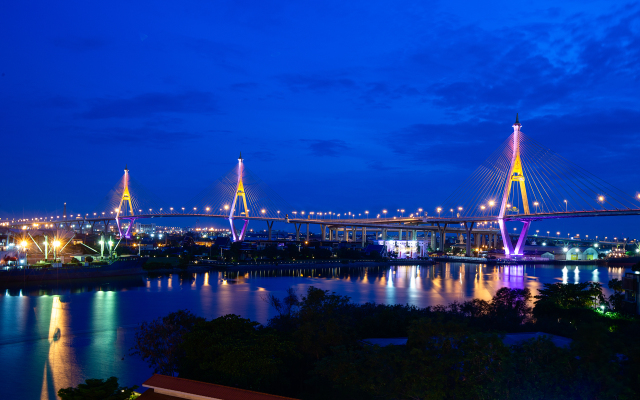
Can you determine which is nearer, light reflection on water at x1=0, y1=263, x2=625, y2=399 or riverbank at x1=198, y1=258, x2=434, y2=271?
light reflection on water at x1=0, y1=263, x2=625, y2=399

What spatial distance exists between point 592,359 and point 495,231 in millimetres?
35759

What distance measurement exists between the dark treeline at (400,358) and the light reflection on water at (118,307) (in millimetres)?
1126

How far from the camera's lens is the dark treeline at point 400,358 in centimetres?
280

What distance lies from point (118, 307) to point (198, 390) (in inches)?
267

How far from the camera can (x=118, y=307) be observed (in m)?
9.19

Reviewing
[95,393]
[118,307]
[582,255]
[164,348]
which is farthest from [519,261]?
[95,393]

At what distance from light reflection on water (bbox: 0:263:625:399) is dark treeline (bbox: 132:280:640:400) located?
1126 millimetres

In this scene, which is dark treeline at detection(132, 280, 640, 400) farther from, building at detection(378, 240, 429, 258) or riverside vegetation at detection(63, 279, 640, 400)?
building at detection(378, 240, 429, 258)

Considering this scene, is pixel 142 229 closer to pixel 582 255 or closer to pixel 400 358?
pixel 582 255

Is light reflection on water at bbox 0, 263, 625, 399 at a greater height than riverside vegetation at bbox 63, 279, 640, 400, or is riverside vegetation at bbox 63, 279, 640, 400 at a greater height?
riverside vegetation at bbox 63, 279, 640, 400

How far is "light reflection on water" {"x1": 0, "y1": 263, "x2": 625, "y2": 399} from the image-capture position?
5.04m

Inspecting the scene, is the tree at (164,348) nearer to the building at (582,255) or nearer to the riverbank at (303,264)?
the riverbank at (303,264)

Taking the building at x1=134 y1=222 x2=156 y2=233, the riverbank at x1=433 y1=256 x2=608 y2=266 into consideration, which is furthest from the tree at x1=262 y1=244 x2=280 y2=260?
the building at x1=134 y1=222 x2=156 y2=233

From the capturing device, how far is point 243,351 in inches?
149
